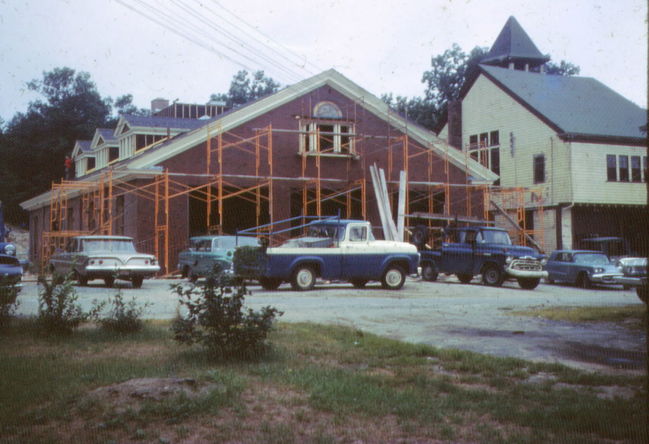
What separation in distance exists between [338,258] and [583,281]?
410 inches

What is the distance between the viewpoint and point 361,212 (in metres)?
33.4

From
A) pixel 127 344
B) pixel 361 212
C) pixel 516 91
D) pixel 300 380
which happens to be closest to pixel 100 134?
pixel 361 212

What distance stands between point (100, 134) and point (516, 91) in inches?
926

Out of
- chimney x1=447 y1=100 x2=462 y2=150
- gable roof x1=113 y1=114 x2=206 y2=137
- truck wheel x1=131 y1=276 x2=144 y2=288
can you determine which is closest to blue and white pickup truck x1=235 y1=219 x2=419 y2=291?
truck wheel x1=131 y1=276 x2=144 y2=288

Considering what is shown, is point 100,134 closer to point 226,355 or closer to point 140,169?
point 140,169

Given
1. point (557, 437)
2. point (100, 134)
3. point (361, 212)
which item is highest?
point (100, 134)

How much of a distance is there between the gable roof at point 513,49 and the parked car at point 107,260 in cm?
3489

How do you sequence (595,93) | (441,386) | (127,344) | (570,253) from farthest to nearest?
1. (595,93)
2. (570,253)
3. (127,344)
4. (441,386)

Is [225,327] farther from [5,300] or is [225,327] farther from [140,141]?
[140,141]

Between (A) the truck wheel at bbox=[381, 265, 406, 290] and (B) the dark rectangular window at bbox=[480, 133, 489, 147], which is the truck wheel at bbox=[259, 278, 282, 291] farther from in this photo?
(B) the dark rectangular window at bbox=[480, 133, 489, 147]

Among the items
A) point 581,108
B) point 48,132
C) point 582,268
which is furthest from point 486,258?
point 48,132

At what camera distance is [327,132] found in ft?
106

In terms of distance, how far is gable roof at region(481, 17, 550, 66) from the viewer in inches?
1922

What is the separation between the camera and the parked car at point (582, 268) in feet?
81.7
